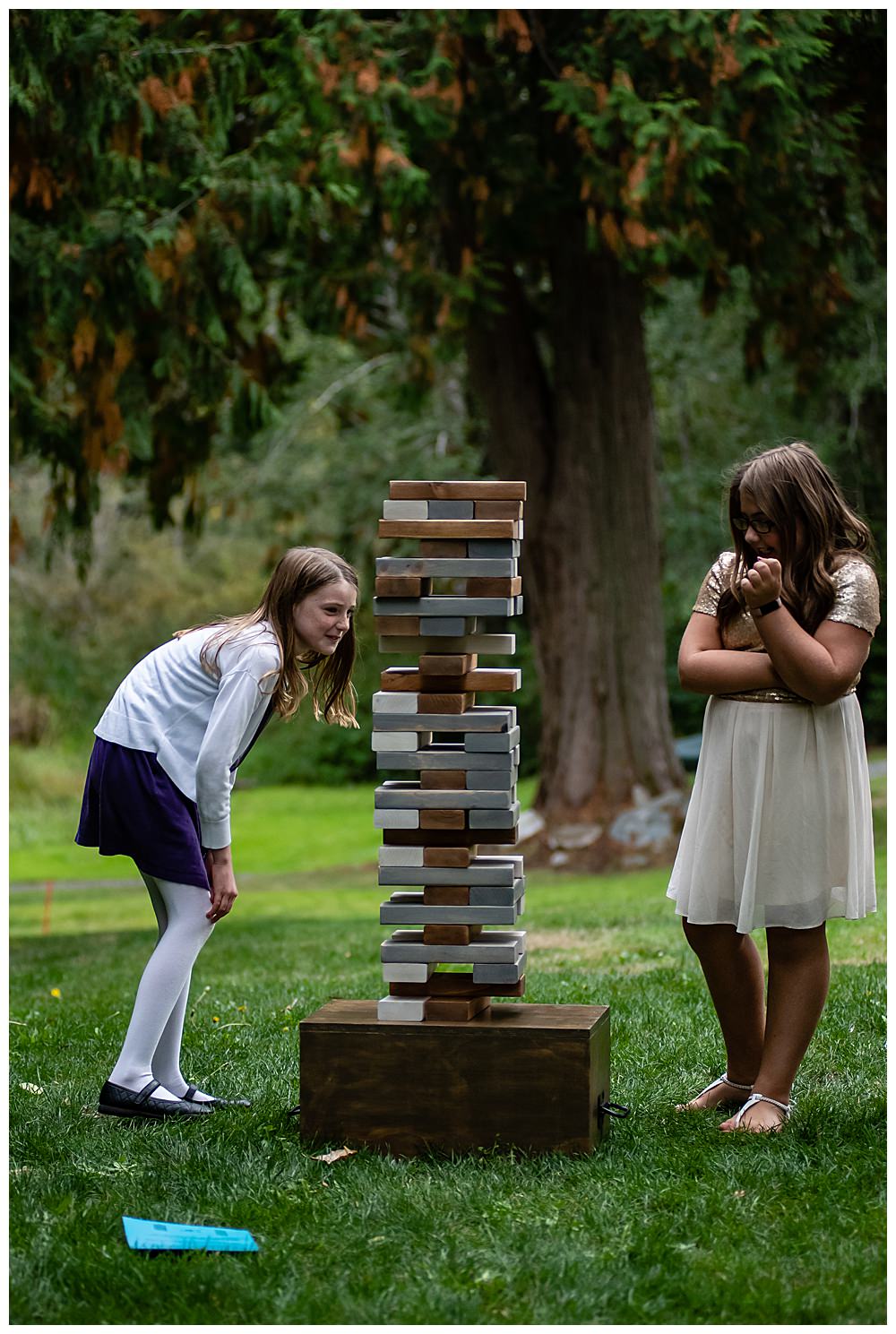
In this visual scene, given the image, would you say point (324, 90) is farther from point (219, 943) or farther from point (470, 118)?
point (219, 943)

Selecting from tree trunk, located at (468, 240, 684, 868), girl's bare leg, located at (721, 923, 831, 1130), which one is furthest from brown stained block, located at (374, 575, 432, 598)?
tree trunk, located at (468, 240, 684, 868)

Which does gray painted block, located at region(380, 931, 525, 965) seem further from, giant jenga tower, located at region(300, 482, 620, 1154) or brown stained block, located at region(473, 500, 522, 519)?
brown stained block, located at region(473, 500, 522, 519)

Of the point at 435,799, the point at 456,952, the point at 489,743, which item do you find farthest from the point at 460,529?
the point at 456,952

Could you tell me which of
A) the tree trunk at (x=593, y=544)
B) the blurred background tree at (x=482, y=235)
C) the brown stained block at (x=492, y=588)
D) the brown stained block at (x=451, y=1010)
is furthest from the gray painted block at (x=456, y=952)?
the tree trunk at (x=593, y=544)

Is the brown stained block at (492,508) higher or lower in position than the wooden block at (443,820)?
higher

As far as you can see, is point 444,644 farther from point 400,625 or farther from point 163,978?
point 163,978

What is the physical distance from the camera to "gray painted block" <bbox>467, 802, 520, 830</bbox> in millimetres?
4156

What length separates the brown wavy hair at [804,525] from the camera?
4.19 m

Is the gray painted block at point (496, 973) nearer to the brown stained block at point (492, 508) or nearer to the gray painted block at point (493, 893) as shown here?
the gray painted block at point (493, 893)

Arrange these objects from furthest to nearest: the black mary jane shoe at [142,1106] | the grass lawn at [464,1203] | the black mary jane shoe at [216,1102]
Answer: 1. the black mary jane shoe at [216,1102]
2. the black mary jane shoe at [142,1106]
3. the grass lawn at [464,1203]

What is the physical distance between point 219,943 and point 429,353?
19.1ft

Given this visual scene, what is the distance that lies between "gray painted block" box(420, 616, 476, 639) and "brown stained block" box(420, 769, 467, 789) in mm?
368

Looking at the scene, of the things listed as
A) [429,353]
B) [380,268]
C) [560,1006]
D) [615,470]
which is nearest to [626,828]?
[615,470]

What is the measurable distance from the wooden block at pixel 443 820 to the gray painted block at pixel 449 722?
0.20 m
